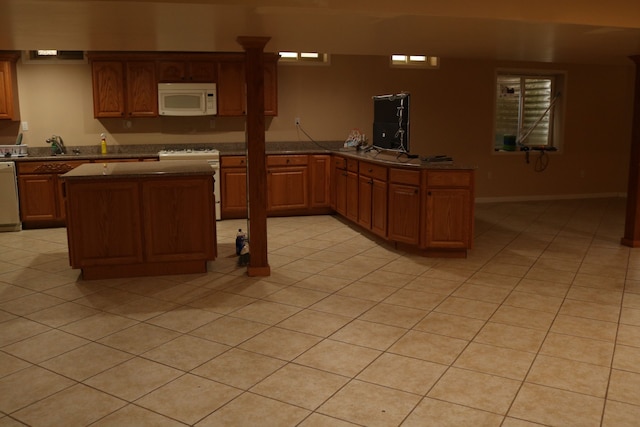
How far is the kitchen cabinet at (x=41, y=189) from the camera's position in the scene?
21.8ft

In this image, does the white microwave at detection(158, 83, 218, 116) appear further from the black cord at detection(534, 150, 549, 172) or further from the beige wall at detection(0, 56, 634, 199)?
the black cord at detection(534, 150, 549, 172)

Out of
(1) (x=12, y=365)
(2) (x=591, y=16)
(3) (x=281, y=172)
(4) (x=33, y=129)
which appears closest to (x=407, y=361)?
(1) (x=12, y=365)

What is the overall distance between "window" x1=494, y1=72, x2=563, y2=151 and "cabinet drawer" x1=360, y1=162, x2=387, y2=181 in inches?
134

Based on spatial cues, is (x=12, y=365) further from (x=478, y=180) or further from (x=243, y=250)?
(x=478, y=180)

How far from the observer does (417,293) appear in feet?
14.2

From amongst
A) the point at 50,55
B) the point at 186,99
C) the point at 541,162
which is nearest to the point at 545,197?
the point at 541,162

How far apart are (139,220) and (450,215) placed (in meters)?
2.81

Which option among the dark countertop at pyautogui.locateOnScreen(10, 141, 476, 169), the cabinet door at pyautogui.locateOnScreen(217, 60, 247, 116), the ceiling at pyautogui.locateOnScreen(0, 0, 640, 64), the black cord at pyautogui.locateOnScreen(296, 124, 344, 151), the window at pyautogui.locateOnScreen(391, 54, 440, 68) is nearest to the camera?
the ceiling at pyautogui.locateOnScreen(0, 0, 640, 64)

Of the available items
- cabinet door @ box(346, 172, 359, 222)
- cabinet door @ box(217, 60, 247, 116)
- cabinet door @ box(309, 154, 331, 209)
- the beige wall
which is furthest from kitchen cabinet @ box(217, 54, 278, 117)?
cabinet door @ box(346, 172, 359, 222)

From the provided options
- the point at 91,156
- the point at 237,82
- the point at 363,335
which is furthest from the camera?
the point at 237,82

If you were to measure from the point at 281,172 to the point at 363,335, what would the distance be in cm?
424

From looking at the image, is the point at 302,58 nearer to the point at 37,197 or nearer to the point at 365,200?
the point at 365,200

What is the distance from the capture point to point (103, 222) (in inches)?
180

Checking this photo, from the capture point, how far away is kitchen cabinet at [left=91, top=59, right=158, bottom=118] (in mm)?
6992
